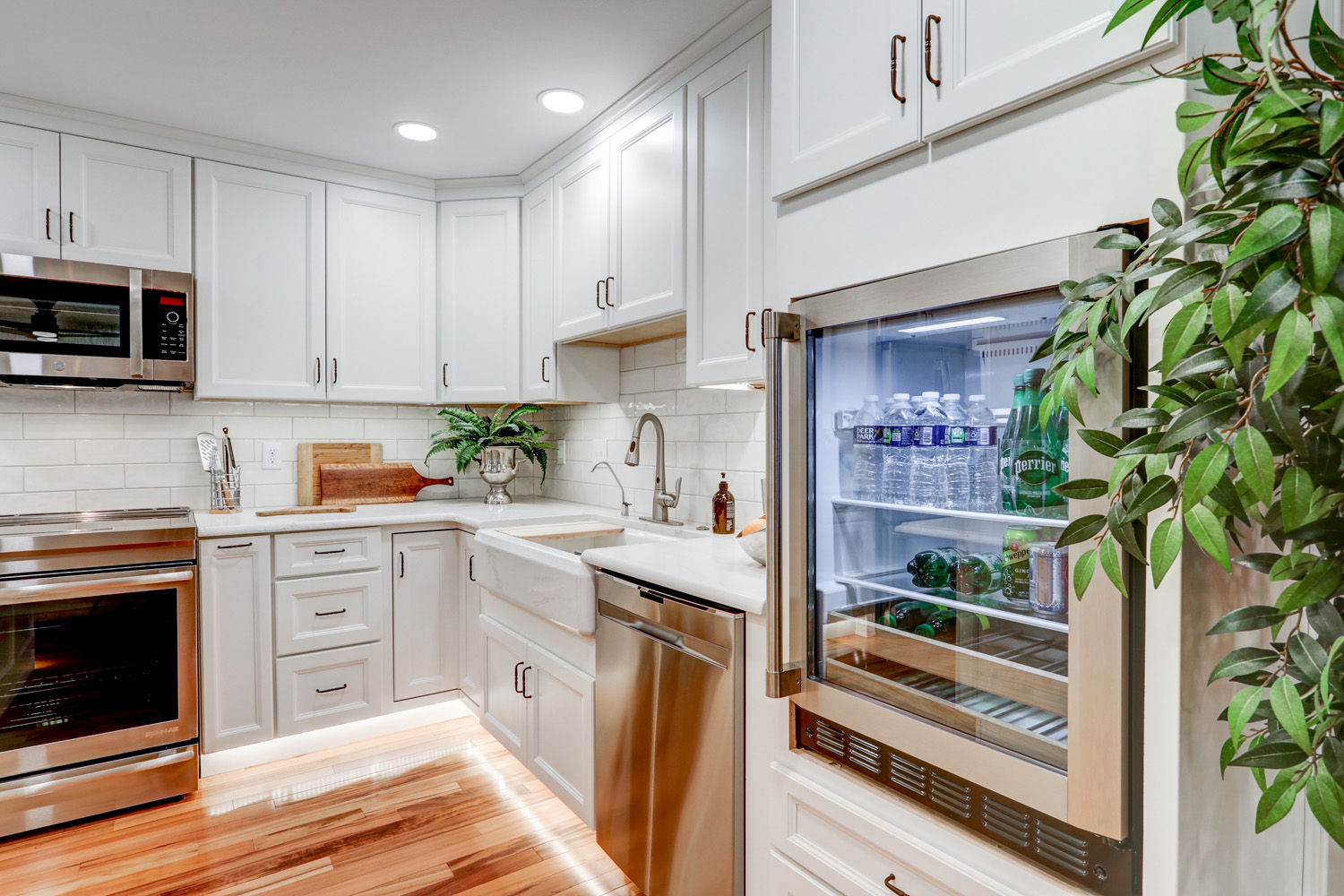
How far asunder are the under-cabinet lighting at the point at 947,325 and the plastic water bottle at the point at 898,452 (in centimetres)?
10

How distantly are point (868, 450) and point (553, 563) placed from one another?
113cm

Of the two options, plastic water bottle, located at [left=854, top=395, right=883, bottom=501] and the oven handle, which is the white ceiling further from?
the oven handle

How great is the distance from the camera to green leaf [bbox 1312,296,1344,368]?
46cm

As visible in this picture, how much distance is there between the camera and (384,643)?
286 cm

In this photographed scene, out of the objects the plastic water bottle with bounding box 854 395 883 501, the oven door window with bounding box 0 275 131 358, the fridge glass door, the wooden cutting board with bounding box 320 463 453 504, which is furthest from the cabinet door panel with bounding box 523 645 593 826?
the oven door window with bounding box 0 275 131 358

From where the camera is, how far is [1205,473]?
1.73ft

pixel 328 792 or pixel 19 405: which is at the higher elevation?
pixel 19 405

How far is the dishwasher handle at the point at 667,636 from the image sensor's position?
58.5 inches

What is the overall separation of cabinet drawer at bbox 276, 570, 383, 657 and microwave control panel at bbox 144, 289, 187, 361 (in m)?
1.00

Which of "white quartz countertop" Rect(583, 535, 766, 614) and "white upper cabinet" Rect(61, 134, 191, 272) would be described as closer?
"white quartz countertop" Rect(583, 535, 766, 614)

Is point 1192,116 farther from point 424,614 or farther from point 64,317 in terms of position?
point 64,317

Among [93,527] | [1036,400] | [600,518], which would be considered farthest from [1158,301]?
[93,527]

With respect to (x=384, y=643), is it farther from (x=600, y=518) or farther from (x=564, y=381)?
(x=564, y=381)

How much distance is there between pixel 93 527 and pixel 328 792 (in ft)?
3.87
